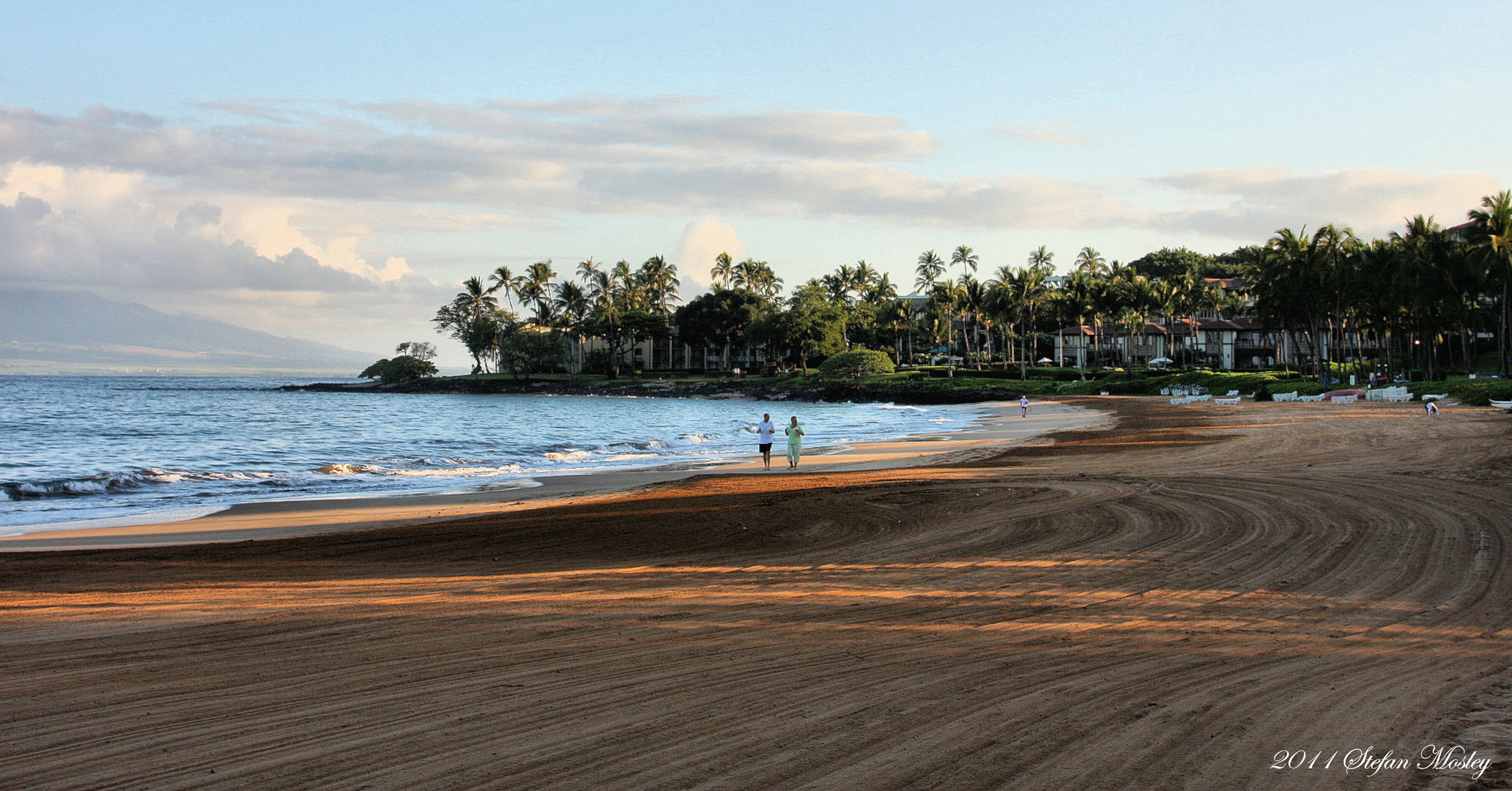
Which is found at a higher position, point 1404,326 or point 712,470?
point 1404,326

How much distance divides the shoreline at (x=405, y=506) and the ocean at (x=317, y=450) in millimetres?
818

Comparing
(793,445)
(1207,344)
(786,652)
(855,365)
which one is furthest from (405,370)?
(786,652)

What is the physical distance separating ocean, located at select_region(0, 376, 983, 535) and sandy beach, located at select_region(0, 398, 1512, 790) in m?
5.57

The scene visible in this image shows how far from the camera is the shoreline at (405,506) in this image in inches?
454

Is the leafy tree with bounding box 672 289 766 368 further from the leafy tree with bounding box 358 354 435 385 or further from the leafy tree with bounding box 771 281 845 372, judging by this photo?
the leafy tree with bounding box 358 354 435 385

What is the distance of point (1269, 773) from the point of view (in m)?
3.95

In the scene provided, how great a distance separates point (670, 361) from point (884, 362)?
41.6 meters

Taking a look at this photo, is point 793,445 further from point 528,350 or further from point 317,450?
point 528,350

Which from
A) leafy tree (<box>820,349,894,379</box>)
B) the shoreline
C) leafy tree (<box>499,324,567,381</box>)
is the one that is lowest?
the shoreline

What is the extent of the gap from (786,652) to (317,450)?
986 inches

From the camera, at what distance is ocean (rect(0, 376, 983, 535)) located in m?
16.6

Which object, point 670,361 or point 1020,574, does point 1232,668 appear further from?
point 670,361

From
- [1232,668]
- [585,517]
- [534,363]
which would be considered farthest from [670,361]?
[1232,668]

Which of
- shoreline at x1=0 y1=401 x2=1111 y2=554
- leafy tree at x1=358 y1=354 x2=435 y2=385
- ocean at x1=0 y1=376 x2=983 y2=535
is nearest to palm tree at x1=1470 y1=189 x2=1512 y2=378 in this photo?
ocean at x1=0 y1=376 x2=983 y2=535
